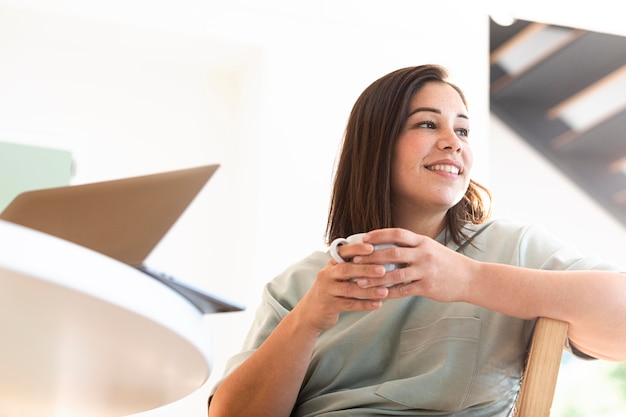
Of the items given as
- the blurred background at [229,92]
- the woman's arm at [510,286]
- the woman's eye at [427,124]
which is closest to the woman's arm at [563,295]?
the woman's arm at [510,286]

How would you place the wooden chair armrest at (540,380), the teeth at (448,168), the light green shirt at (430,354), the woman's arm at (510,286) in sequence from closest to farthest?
1. the wooden chair armrest at (540,380)
2. the woman's arm at (510,286)
3. the light green shirt at (430,354)
4. the teeth at (448,168)

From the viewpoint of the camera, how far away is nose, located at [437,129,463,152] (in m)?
1.49

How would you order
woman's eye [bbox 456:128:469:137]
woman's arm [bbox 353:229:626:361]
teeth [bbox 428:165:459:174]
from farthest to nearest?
woman's eye [bbox 456:128:469:137] → teeth [bbox 428:165:459:174] → woman's arm [bbox 353:229:626:361]

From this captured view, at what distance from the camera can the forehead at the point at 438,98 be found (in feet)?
5.13

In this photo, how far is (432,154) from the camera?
1.50 metres

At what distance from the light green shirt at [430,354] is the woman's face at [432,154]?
11 cm

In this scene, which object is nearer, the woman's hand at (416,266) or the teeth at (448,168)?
the woman's hand at (416,266)

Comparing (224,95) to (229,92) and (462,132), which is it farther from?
(462,132)

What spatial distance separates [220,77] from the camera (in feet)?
11.2

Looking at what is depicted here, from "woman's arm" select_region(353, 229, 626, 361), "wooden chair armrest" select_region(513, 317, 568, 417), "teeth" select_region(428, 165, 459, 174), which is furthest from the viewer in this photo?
"teeth" select_region(428, 165, 459, 174)

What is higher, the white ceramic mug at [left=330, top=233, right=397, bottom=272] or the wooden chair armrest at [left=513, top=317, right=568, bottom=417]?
the white ceramic mug at [left=330, top=233, right=397, bottom=272]

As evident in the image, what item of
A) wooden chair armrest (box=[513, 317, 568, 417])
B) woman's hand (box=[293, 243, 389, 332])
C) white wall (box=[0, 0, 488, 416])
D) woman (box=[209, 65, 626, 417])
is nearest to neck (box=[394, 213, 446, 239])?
woman (box=[209, 65, 626, 417])

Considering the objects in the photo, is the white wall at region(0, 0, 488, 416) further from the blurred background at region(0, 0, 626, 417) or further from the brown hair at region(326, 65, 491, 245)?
the brown hair at region(326, 65, 491, 245)

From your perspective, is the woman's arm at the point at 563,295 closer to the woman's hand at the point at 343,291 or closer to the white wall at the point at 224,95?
the woman's hand at the point at 343,291
